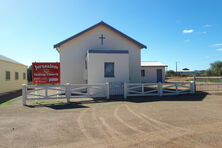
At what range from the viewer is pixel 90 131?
184 inches

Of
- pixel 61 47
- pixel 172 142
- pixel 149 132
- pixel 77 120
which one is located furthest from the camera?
pixel 61 47

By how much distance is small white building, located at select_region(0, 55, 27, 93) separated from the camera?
1568cm

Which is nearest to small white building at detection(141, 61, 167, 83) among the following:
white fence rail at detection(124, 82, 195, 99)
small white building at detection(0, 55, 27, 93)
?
white fence rail at detection(124, 82, 195, 99)

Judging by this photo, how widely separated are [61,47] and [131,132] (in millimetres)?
12051

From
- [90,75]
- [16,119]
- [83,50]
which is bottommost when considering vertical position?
[16,119]

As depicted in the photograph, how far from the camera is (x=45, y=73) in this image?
10172 millimetres

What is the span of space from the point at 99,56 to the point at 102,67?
1.03 m

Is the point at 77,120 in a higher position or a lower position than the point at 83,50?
lower

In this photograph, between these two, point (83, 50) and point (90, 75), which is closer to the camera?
point (90, 75)

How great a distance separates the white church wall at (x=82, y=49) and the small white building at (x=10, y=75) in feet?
24.6

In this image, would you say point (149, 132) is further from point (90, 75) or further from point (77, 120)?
point (90, 75)

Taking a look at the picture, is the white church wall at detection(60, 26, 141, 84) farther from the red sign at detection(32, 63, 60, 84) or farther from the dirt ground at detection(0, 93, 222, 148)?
the dirt ground at detection(0, 93, 222, 148)

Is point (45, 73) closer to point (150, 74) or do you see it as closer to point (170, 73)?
point (150, 74)

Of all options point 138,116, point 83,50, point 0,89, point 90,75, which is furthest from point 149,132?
point 0,89
